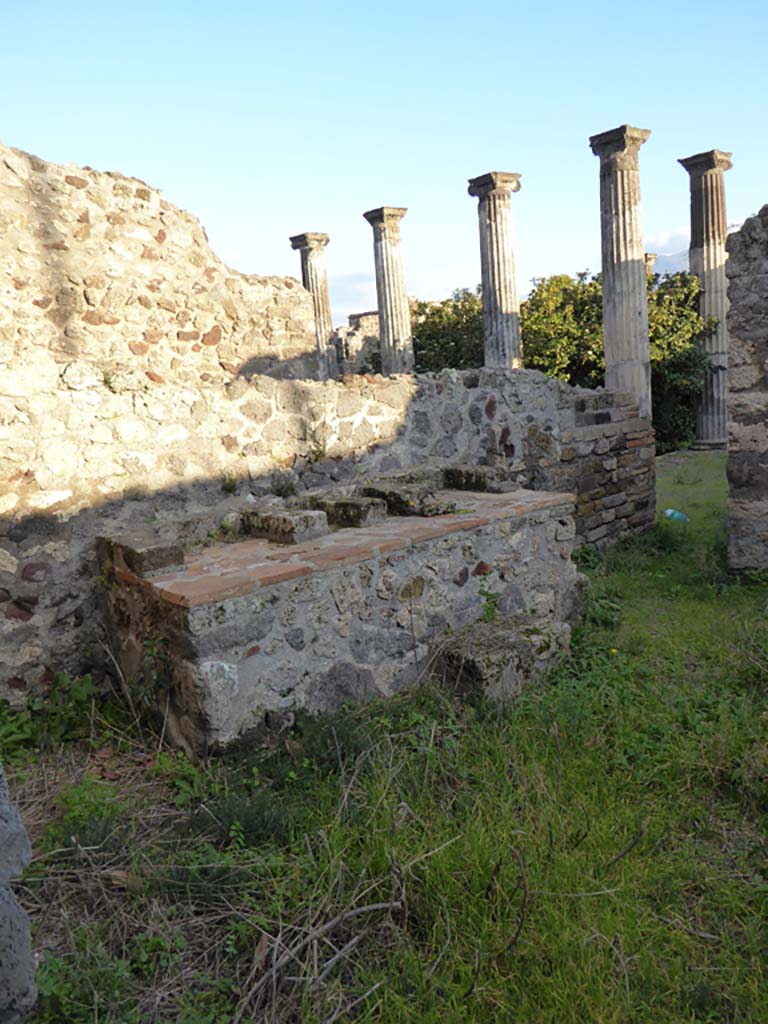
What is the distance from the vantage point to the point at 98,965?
1.97 metres

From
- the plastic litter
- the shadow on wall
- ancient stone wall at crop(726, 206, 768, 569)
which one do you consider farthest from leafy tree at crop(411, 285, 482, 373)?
ancient stone wall at crop(726, 206, 768, 569)

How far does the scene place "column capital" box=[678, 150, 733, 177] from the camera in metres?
14.8

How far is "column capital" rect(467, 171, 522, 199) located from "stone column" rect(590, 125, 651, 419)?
1912 mm

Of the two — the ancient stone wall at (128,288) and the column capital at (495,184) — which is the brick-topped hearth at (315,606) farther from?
the column capital at (495,184)

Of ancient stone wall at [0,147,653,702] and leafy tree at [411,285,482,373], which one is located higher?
leafy tree at [411,285,482,373]

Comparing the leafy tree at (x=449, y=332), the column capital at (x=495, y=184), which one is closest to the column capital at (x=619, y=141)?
the column capital at (x=495, y=184)

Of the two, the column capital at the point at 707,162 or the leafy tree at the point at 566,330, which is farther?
the leafy tree at the point at 566,330

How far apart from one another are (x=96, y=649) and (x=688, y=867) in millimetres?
2799

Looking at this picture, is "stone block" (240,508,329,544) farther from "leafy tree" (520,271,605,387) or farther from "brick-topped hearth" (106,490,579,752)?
"leafy tree" (520,271,605,387)

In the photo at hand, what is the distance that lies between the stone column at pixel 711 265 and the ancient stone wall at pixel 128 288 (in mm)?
10918

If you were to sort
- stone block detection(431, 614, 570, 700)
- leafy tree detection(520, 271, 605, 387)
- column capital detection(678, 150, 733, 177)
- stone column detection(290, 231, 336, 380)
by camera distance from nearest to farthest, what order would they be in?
stone block detection(431, 614, 570, 700) → column capital detection(678, 150, 733, 177) → leafy tree detection(520, 271, 605, 387) → stone column detection(290, 231, 336, 380)

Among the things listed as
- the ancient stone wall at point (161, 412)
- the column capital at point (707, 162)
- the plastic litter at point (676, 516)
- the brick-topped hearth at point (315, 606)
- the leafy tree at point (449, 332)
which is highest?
the column capital at point (707, 162)

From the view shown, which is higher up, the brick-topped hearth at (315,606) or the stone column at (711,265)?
the stone column at (711,265)

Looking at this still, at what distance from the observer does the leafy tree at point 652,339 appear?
14891 millimetres
